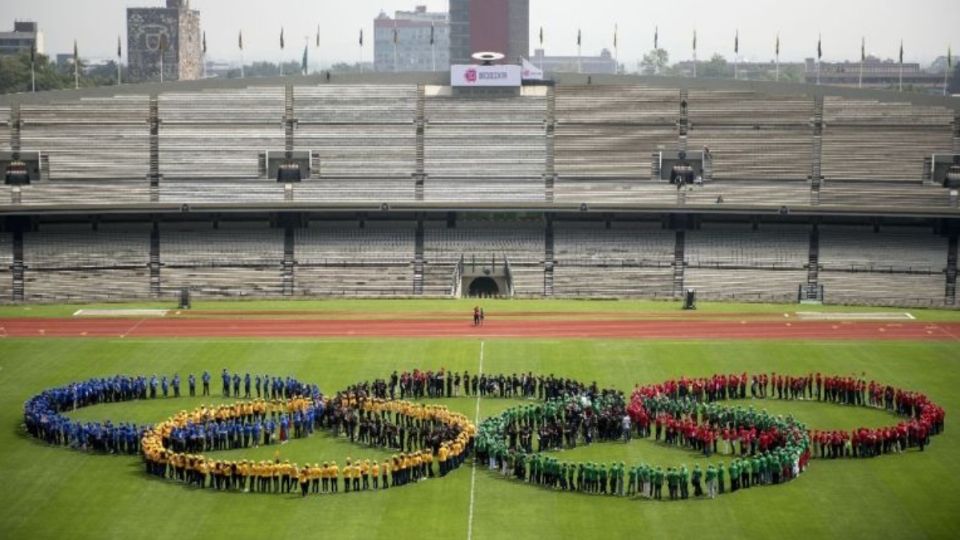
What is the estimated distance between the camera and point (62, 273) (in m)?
76.8

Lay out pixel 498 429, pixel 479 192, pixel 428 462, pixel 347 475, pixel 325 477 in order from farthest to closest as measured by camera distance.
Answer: pixel 479 192 < pixel 498 429 < pixel 428 462 < pixel 347 475 < pixel 325 477

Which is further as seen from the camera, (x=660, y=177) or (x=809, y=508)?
(x=660, y=177)

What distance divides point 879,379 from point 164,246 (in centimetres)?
3861

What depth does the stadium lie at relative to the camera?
132 feet

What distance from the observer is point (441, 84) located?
8619cm

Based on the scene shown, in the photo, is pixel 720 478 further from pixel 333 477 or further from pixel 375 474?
pixel 333 477

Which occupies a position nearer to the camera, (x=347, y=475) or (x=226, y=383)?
(x=347, y=475)

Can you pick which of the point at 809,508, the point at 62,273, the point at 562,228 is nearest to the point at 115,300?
the point at 62,273

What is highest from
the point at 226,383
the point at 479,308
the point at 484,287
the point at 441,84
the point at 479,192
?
the point at 441,84

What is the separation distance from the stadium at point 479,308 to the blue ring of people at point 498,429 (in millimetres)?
120

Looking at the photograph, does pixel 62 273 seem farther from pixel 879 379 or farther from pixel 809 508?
pixel 809 508

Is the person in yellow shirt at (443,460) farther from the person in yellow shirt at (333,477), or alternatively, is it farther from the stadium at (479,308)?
the person in yellow shirt at (333,477)

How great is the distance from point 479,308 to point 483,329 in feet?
7.30

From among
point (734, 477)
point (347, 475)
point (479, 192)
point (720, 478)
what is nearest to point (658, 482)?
point (720, 478)
